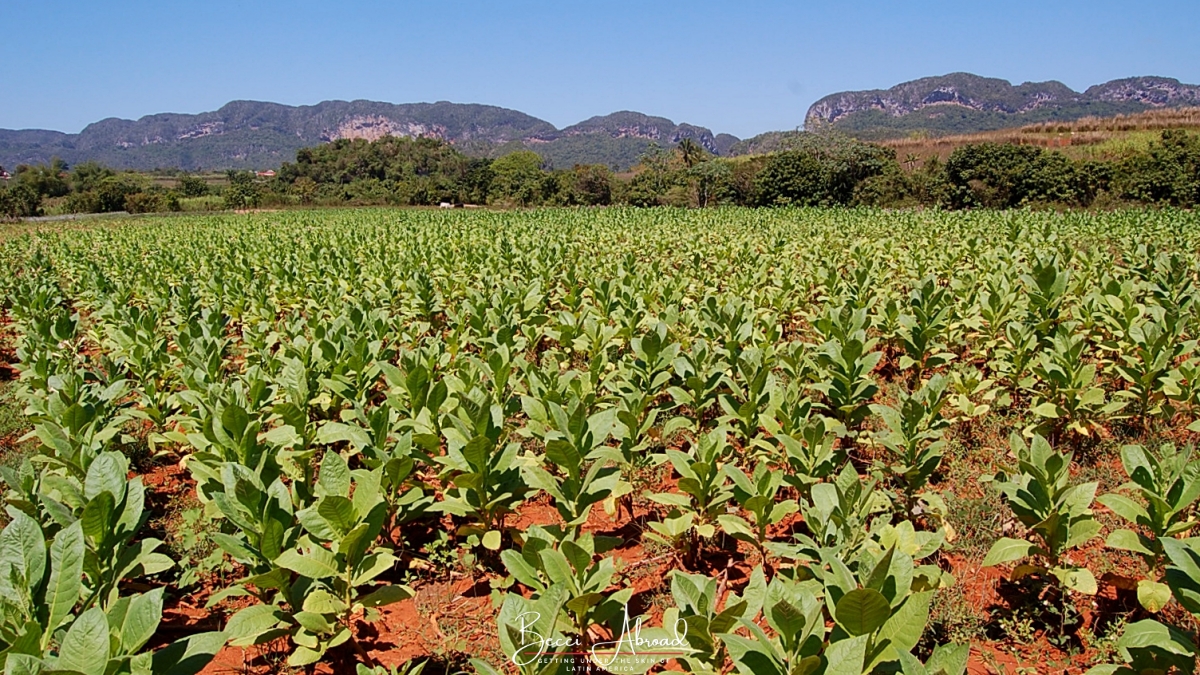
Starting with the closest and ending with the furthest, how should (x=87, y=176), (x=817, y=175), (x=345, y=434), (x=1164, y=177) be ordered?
1. (x=345, y=434)
2. (x=1164, y=177)
3. (x=817, y=175)
4. (x=87, y=176)

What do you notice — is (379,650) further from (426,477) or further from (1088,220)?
(1088,220)

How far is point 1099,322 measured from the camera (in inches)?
277

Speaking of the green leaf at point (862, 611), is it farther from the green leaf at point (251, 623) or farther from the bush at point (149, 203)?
the bush at point (149, 203)

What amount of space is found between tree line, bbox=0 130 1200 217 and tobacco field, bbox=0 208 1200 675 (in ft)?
115

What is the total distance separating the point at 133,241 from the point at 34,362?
19514 mm

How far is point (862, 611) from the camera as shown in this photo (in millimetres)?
1988

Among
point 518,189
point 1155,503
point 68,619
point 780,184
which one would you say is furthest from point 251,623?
point 518,189

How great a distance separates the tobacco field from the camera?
85.3 inches

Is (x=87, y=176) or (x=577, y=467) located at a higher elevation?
(x=87, y=176)

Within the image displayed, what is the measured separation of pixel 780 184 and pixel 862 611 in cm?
5449

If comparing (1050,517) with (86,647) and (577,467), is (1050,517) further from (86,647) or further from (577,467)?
(86,647)

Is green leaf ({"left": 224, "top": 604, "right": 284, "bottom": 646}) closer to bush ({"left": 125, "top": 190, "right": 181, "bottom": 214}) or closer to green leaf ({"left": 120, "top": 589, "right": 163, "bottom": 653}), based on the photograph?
green leaf ({"left": 120, "top": 589, "right": 163, "bottom": 653})

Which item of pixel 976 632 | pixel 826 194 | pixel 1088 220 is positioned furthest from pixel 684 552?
pixel 826 194

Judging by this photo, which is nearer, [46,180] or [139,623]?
[139,623]
